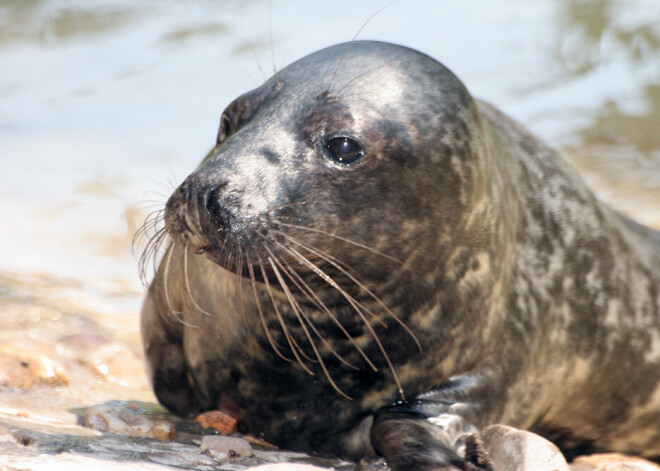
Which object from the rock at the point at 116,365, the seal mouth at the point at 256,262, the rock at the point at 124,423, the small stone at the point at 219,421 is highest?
the seal mouth at the point at 256,262

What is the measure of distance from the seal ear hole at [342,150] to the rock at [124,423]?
110cm

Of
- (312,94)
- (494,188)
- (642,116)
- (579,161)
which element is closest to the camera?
(312,94)

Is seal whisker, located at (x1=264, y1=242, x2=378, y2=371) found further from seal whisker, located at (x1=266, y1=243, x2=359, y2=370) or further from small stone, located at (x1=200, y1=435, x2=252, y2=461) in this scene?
small stone, located at (x1=200, y1=435, x2=252, y2=461)

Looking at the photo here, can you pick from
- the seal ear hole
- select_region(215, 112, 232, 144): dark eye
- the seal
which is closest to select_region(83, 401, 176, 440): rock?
the seal

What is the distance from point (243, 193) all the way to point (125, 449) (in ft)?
2.82

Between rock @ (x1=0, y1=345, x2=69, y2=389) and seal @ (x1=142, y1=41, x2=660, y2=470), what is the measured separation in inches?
14.9

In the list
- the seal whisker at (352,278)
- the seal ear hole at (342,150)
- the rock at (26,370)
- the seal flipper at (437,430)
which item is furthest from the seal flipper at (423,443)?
the rock at (26,370)

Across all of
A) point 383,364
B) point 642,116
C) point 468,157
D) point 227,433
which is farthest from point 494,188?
point 642,116

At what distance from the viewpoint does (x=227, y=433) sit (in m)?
3.73

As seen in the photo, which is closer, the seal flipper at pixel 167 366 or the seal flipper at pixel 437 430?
the seal flipper at pixel 437 430

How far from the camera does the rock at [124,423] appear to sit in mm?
3480

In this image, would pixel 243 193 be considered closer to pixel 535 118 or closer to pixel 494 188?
pixel 494 188

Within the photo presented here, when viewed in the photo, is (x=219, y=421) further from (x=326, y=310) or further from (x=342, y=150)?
(x=342, y=150)

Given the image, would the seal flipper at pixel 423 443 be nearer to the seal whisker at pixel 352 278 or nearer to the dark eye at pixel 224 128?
the seal whisker at pixel 352 278
